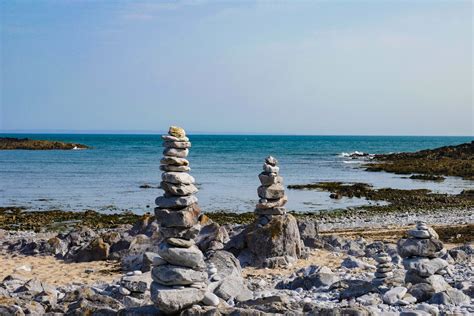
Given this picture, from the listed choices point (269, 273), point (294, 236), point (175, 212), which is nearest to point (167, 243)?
point (175, 212)

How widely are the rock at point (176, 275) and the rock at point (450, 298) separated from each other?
4318 mm

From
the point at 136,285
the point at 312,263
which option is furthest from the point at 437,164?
the point at 136,285

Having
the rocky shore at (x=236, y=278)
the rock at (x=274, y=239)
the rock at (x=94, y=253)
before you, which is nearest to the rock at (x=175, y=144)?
the rocky shore at (x=236, y=278)

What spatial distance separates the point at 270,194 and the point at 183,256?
8169 mm

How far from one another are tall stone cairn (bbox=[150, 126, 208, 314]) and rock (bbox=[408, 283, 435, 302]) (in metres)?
4.12

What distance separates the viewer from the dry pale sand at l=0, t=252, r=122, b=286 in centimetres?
1677

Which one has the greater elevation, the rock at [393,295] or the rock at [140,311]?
the rock at [140,311]

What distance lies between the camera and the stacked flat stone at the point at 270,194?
739 inches

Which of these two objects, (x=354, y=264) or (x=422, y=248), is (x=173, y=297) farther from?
(x=354, y=264)

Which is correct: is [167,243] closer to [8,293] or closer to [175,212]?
[175,212]

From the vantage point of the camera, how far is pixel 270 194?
18844mm

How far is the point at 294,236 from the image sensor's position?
1862 centimetres

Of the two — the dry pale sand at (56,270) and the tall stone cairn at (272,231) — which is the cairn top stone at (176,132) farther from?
the tall stone cairn at (272,231)

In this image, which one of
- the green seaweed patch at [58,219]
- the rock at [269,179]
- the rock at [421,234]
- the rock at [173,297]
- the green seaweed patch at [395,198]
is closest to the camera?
the rock at [173,297]
